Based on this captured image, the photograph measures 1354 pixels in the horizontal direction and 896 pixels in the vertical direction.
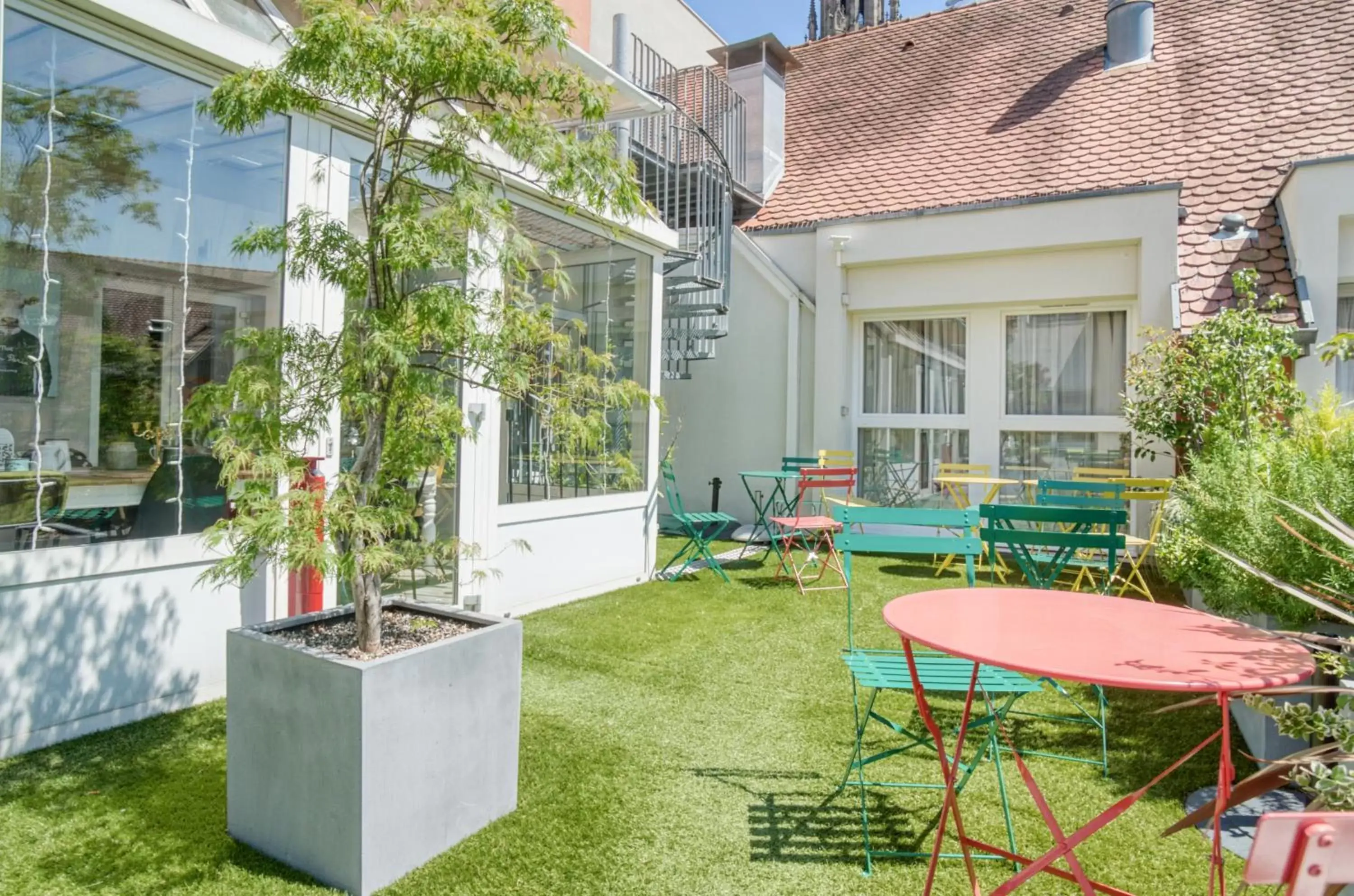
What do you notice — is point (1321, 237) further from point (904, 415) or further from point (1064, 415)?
point (904, 415)

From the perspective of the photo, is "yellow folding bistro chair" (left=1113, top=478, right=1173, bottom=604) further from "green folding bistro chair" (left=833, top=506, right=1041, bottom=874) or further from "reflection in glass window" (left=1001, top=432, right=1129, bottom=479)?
"green folding bistro chair" (left=833, top=506, right=1041, bottom=874)

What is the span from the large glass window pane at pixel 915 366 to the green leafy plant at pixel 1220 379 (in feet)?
6.44

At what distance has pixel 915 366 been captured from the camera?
29.2ft

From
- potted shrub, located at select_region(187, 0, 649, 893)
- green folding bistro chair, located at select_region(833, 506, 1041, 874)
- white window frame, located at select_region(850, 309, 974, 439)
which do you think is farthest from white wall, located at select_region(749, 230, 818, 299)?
potted shrub, located at select_region(187, 0, 649, 893)

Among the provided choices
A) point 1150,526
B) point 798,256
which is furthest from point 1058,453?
point 798,256

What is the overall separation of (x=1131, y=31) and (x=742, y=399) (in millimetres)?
6413

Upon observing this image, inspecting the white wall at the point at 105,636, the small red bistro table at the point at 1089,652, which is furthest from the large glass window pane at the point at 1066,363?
the white wall at the point at 105,636

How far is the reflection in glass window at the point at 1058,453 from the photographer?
793cm

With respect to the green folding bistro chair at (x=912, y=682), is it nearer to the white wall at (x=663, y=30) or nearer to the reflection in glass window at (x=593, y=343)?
the reflection in glass window at (x=593, y=343)

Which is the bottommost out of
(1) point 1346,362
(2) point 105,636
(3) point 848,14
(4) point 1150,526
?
(2) point 105,636

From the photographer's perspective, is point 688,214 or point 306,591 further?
point 688,214

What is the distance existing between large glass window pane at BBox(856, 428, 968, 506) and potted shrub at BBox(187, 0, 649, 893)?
6.68 m

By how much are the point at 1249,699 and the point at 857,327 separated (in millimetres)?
7645

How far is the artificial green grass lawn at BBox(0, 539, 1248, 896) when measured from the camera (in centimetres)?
228
